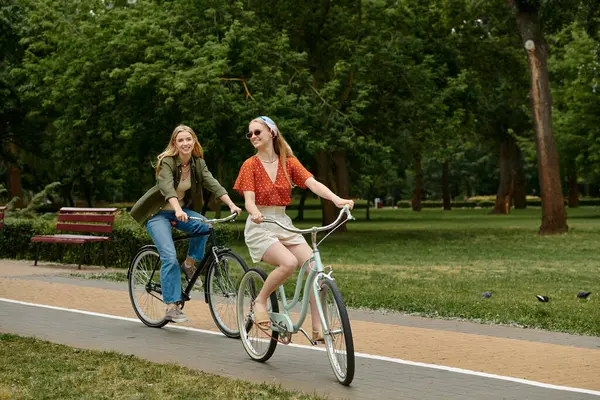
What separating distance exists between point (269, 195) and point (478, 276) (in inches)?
390

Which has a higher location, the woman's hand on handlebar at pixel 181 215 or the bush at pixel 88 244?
the woman's hand on handlebar at pixel 181 215

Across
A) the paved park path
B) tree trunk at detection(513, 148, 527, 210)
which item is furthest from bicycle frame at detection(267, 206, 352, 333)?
tree trunk at detection(513, 148, 527, 210)

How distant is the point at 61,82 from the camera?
2939 centimetres

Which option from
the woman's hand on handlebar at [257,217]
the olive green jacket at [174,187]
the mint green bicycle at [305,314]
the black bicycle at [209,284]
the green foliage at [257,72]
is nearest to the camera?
the mint green bicycle at [305,314]

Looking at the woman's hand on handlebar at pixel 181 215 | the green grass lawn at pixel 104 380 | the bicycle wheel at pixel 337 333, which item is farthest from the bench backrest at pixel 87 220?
the bicycle wheel at pixel 337 333

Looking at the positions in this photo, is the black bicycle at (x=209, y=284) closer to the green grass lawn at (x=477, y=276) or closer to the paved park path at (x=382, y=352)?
the paved park path at (x=382, y=352)

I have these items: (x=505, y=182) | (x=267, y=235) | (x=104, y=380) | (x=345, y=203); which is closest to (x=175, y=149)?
(x=267, y=235)

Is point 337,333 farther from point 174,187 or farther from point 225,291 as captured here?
point 174,187

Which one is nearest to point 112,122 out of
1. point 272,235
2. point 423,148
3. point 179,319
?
point 423,148

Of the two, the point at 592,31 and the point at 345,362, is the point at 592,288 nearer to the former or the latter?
the point at 345,362

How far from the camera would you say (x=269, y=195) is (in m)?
7.98

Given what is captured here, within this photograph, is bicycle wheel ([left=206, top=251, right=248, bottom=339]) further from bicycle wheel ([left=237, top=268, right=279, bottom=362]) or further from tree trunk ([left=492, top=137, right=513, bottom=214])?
tree trunk ([left=492, top=137, right=513, bottom=214])

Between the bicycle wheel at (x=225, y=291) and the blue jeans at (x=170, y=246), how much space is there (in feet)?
1.33

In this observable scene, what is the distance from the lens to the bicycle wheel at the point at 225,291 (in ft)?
29.8
